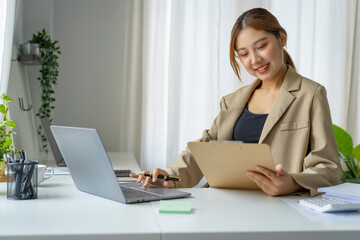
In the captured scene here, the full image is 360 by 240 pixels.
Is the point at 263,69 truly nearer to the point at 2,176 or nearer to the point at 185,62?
the point at 2,176

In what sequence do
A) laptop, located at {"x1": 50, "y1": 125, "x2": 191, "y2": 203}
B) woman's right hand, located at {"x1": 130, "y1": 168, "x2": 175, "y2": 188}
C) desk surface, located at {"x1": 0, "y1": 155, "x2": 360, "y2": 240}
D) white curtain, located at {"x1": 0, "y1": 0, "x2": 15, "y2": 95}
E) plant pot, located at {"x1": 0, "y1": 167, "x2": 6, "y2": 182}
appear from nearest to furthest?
desk surface, located at {"x1": 0, "y1": 155, "x2": 360, "y2": 240} < laptop, located at {"x1": 50, "y1": 125, "x2": 191, "y2": 203} < woman's right hand, located at {"x1": 130, "y1": 168, "x2": 175, "y2": 188} < plant pot, located at {"x1": 0, "y1": 167, "x2": 6, "y2": 182} < white curtain, located at {"x1": 0, "y1": 0, "x2": 15, "y2": 95}

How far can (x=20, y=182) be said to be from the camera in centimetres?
133

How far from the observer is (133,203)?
1267 millimetres

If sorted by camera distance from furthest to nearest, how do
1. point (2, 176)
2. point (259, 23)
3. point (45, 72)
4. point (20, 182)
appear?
point (45, 72) → point (259, 23) → point (2, 176) → point (20, 182)

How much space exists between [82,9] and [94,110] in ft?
2.61

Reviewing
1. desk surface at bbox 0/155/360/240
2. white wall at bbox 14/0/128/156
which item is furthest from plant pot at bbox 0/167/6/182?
white wall at bbox 14/0/128/156

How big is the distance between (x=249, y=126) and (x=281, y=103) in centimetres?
21

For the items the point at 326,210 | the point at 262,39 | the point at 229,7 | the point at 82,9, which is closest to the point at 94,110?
the point at 82,9

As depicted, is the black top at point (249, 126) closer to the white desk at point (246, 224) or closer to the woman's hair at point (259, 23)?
the woman's hair at point (259, 23)

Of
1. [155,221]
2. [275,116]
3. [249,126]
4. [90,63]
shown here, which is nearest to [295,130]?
[275,116]

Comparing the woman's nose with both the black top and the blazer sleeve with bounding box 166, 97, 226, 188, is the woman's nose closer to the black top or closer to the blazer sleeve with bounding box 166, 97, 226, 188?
the black top

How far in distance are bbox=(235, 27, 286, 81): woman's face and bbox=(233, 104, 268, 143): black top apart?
176mm

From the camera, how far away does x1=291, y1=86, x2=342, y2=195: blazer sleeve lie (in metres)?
1.49

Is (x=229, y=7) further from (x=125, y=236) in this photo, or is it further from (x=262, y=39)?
(x=125, y=236)
